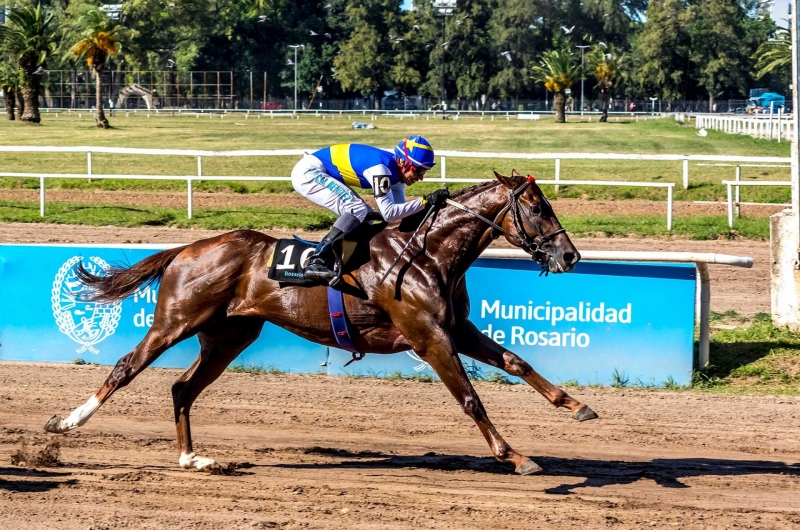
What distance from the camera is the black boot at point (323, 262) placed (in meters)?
5.93

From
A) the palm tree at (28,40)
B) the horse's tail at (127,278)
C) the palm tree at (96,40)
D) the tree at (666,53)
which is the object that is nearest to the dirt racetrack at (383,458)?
the horse's tail at (127,278)

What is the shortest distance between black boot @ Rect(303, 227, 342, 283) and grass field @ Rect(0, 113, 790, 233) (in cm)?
998

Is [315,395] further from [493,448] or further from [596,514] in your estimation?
[596,514]

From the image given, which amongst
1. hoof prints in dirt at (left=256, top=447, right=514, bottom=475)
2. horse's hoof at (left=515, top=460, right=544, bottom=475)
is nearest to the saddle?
hoof prints in dirt at (left=256, top=447, right=514, bottom=475)

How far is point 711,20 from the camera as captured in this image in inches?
3504

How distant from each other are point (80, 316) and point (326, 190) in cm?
409

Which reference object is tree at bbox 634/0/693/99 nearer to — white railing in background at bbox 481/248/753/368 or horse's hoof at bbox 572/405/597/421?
white railing in background at bbox 481/248/753/368

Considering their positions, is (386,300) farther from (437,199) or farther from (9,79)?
(9,79)

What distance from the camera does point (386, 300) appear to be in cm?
589

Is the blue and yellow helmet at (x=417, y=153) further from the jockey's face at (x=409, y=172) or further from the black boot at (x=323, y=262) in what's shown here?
the black boot at (x=323, y=262)

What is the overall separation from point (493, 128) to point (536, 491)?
158 ft

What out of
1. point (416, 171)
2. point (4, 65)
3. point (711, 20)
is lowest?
point (416, 171)

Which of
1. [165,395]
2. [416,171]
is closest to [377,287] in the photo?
[416,171]

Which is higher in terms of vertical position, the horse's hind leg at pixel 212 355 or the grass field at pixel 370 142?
the grass field at pixel 370 142
